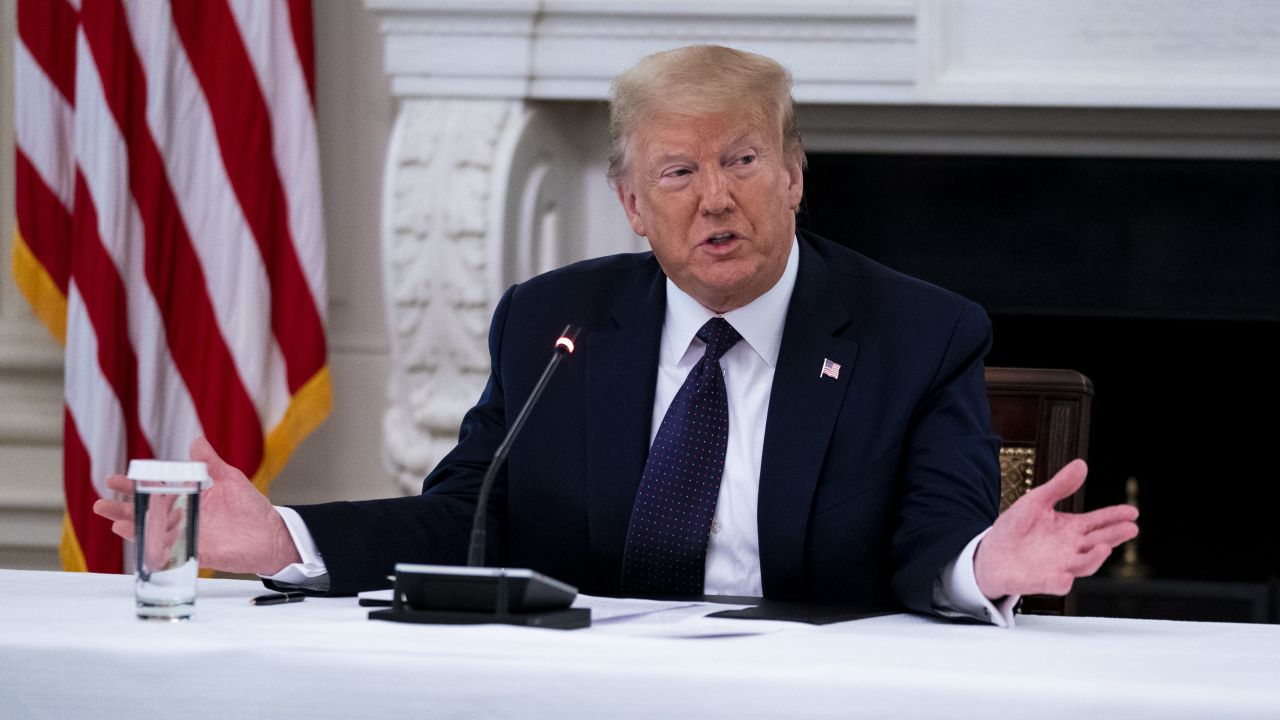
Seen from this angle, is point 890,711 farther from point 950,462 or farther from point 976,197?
point 976,197

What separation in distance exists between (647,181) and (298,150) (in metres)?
1.62

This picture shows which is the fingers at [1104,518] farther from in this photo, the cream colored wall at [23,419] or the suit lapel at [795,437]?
the cream colored wall at [23,419]

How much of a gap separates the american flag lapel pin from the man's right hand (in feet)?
2.17

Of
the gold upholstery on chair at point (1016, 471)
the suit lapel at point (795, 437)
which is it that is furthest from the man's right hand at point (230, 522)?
the gold upholstery on chair at point (1016, 471)

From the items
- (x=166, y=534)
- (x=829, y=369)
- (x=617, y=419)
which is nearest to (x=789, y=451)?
(x=829, y=369)

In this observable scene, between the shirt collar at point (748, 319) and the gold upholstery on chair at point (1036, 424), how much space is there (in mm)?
399

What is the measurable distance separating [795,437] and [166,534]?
2.46ft

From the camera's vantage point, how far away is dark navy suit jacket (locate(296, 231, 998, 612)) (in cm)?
169

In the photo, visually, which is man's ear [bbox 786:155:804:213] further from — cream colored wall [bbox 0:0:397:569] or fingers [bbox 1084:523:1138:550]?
cream colored wall [bbox 0:0:397:569]

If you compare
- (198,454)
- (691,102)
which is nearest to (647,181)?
(691,102)

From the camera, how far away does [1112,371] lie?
12.3 feet

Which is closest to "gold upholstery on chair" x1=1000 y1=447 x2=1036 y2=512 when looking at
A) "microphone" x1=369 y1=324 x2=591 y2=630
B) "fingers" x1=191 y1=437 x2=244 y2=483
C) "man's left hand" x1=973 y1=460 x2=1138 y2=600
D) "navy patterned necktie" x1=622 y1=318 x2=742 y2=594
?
"navy patterned necktie" x1=622 y1=318 x2=742 y2=594

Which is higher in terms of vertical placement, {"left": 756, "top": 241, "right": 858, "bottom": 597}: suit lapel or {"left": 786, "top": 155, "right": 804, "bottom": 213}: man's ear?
{"left": 786, "top": 155, "right": 804, "bottom": 213}: man's ear

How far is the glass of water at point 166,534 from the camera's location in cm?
126
